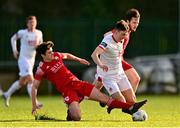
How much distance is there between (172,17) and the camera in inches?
1391

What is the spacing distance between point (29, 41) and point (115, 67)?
622 centimetres

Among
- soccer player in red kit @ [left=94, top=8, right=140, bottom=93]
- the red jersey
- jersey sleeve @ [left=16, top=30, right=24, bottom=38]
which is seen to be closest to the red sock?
the red jersey

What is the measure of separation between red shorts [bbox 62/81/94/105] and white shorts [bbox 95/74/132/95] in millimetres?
324

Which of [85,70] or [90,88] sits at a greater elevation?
[90,88]

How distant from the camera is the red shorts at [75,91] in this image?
16797 mm

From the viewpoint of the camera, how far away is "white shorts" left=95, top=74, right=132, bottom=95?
16891 mm

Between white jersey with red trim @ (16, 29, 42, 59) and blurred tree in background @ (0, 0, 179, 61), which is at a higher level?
white jersey with red trim @ (16, 29, 42, 59)

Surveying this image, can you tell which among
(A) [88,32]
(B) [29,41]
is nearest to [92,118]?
(B) [29,41]

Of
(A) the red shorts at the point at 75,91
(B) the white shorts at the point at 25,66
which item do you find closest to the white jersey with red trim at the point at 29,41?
(B) the white shorts at the point at 25,66

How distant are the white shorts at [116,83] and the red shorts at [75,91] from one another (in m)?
0.32

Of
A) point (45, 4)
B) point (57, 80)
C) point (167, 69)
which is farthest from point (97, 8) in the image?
point (57, 80)

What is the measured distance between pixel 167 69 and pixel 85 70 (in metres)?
2.68

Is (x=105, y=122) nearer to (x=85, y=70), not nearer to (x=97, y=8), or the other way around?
(x=85, y=70)

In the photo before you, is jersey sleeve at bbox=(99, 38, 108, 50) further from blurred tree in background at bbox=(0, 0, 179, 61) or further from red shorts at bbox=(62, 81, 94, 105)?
blurred tree in background at bbox=(0, 0, 179, 61)
